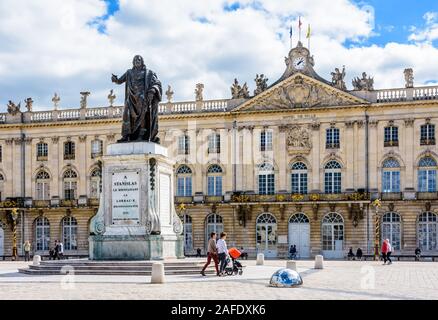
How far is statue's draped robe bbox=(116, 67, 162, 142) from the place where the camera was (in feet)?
88.3

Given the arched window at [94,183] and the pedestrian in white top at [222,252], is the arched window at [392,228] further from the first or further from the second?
the pedestrian in white top at [222,252]

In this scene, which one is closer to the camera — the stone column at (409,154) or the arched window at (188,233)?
the stone column at (409,154)

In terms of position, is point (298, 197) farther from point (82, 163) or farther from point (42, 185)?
point (42, 185)

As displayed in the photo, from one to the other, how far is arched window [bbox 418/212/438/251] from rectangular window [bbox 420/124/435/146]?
448 cm

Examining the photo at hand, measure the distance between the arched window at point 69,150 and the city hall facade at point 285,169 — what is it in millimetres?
146

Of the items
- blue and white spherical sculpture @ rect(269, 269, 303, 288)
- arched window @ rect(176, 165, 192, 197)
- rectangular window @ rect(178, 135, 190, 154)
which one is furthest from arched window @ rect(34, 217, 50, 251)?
blue and white spherical sculpture @ rect(269, 269, 303, 288)

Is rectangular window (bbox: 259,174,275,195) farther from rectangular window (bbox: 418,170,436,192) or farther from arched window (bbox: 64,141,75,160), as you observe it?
arched window (bbox: 64,141,75,160)

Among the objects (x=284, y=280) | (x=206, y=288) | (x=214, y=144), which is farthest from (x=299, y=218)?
(x=206, y=288)

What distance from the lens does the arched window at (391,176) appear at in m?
53.0

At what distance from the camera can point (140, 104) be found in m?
27.1

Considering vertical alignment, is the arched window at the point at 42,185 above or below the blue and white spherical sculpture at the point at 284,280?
above

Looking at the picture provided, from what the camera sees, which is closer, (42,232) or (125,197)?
(125,197)

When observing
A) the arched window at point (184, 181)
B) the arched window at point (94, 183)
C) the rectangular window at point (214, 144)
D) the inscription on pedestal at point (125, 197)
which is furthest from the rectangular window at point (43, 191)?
the inscription on pedestal at point (125, 197)

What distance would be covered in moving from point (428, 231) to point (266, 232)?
10522 millimetres
